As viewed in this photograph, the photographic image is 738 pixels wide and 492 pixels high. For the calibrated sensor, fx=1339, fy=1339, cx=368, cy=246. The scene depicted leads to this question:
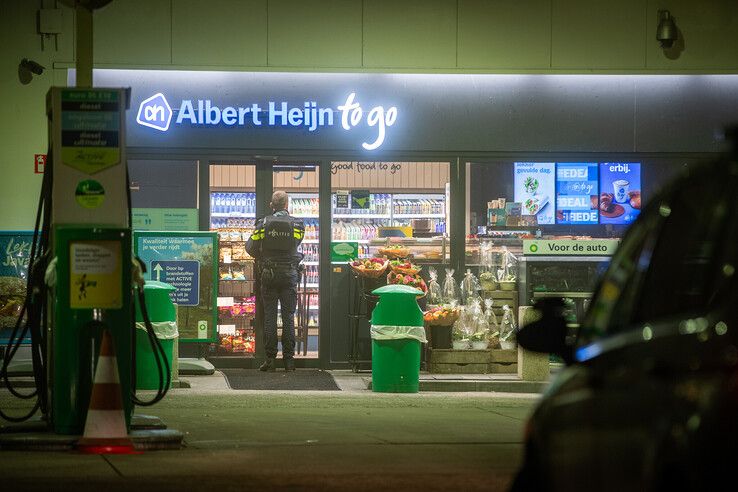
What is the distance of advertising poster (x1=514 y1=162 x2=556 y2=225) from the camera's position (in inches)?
719

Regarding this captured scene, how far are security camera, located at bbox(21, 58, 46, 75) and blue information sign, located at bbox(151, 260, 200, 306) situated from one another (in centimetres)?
302

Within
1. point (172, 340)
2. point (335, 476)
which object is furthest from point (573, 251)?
point (335, 476)

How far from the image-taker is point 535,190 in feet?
60.1

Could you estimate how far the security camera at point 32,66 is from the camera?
57.3 ft

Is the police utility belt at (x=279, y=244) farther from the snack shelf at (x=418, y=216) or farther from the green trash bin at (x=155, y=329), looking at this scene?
the green trash bin at (x=155, y=329)

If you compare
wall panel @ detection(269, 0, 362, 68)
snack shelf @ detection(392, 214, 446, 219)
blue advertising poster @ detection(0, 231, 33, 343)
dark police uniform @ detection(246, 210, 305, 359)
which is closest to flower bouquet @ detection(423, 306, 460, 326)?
dark police uniform @ detection(246, 210, 305, 359)

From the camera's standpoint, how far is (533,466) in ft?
14.0

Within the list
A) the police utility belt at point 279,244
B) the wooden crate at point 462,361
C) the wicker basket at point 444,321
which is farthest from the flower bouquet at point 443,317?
the police utility belt at point 279,244

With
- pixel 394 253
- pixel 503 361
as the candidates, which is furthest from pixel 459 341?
pixel 394 253

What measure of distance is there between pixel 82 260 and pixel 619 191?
34.8 feet

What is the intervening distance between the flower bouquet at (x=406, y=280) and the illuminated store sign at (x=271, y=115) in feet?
6.55

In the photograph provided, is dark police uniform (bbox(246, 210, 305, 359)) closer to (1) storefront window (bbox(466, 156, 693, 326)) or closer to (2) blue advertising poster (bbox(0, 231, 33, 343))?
(1) storefront window (bbox(466, 156, 693, 326))

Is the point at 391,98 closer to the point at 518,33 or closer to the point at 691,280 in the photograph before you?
the point at 518,33

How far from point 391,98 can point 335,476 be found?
10390mm
